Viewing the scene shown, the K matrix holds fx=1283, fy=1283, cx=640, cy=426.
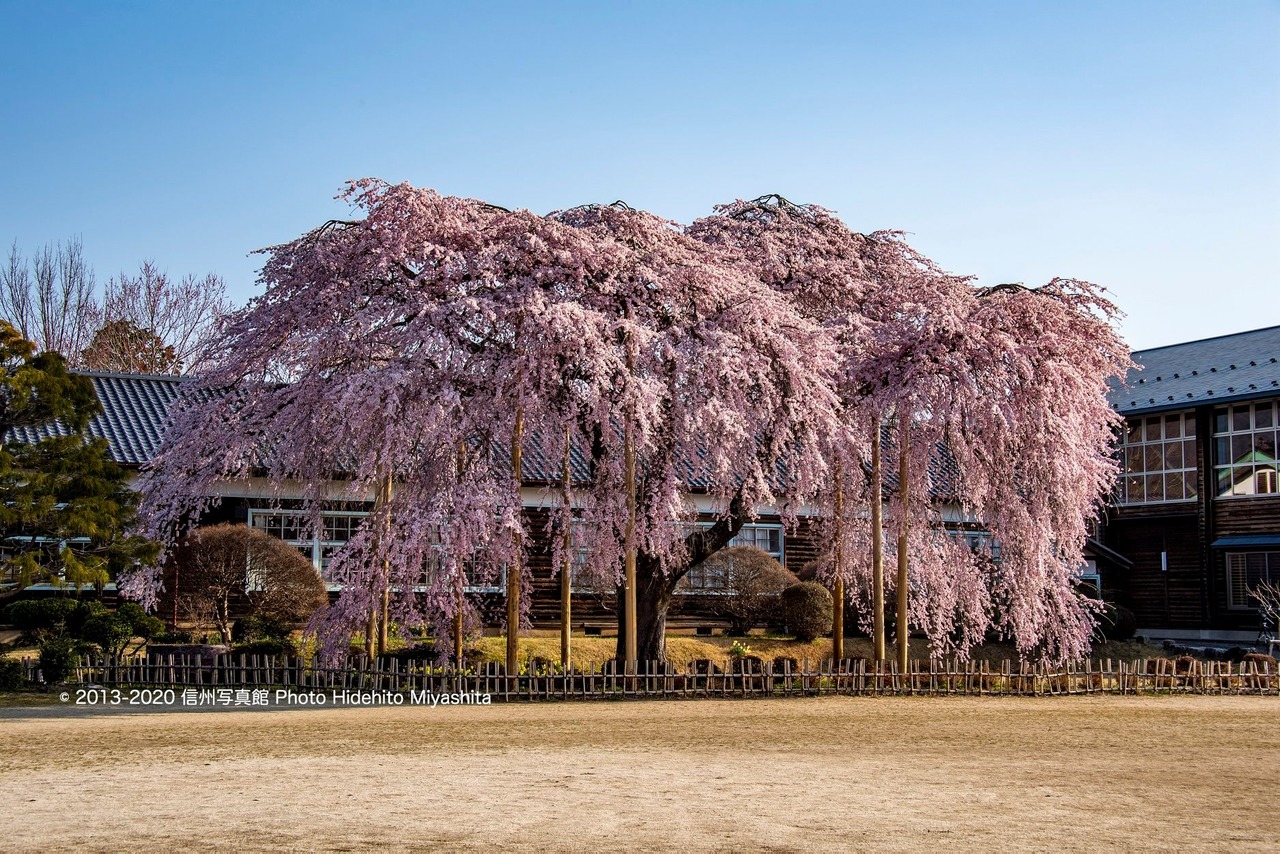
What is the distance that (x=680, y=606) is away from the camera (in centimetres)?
2694

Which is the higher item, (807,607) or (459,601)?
(459,601)

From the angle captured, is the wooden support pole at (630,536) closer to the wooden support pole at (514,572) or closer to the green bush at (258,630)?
the wooden support pole at (514,572)

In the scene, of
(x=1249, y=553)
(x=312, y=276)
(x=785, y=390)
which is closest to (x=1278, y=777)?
(x=785, y=390)

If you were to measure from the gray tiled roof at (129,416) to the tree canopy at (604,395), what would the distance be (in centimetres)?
583

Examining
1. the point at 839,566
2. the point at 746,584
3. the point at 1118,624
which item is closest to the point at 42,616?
the point at 839,566

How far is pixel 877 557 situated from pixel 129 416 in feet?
50.9

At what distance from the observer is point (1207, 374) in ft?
115

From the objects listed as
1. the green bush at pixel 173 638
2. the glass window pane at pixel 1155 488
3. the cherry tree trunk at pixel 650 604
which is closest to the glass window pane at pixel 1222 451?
the glass window pane at pixel 1155 488

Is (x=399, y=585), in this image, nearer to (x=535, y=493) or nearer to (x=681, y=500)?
(x=681, y=500)

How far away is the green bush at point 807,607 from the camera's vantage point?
25406 millimetres

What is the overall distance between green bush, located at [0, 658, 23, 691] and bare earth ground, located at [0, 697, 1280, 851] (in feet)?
9.25

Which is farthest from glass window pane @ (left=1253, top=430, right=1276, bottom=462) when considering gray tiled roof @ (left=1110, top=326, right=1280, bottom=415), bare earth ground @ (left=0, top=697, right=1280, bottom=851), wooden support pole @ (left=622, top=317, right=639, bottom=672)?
wooden support pole @ (left=622, top=317, right=639, bottom=672)

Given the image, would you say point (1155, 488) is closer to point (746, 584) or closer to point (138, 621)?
point (746, 584)

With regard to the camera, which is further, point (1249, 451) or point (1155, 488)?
point (1155, 488)
